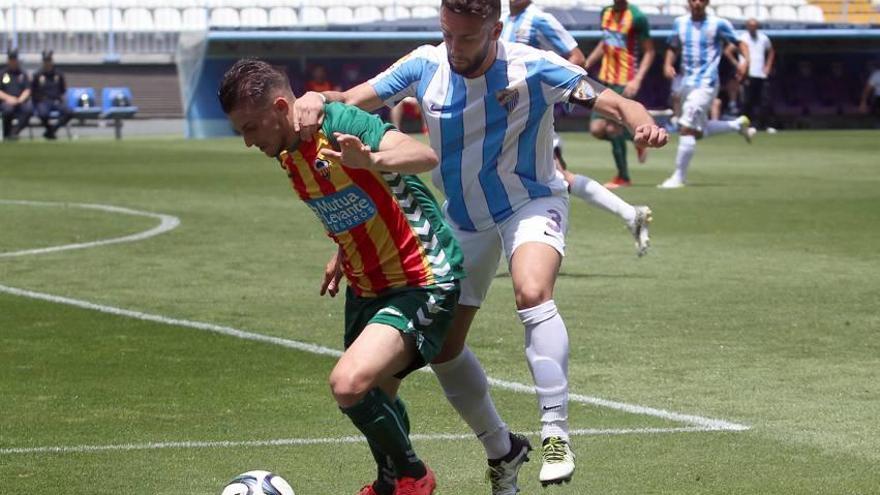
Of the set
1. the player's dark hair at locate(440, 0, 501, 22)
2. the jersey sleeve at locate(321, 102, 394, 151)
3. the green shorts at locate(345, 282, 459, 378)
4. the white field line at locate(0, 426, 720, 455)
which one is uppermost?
the player's dark hair at locate(440, 0, 501, 22)

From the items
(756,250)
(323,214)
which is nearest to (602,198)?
(756,250)

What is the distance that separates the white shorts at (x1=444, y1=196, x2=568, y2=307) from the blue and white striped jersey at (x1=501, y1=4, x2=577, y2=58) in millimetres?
8630

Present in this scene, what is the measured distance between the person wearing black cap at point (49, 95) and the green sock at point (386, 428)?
3089cm

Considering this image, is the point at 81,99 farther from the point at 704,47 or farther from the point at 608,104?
the point at 608,104

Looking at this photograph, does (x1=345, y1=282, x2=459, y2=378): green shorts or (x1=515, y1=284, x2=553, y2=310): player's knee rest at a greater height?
(x1=345, y1=282, x2=459, y2=378): green shorts

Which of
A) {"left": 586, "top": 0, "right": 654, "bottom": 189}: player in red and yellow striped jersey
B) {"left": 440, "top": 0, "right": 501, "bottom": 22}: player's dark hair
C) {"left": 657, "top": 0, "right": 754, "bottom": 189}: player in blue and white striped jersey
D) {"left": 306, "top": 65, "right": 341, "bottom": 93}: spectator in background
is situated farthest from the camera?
{"left": 306, "top": 65, "right": 341, "bottom": 93}: spectator in background

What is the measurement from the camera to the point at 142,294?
1165 centimetres

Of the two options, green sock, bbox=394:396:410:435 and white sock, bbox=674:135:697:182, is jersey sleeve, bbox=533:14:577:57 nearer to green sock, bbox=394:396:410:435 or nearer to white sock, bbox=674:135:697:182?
white sock, bbox=674:135:697:182

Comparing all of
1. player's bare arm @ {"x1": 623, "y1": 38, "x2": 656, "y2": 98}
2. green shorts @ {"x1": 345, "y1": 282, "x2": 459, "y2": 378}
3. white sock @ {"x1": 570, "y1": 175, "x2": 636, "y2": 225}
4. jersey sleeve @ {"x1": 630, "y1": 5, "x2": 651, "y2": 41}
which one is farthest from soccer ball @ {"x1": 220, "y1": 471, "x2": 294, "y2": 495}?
jersey sleeve @ {"x1": 630, "y1": 5, "x2": 651, "y2": 41}

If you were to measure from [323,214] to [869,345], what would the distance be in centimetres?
444

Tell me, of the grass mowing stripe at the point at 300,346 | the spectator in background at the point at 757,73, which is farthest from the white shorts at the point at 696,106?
the spectator in background at the point at 757,73

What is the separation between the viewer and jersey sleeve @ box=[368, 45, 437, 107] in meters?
6.70

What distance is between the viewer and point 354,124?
571 centimetres

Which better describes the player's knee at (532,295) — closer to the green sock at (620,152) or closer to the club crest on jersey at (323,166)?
the club crest on jersey at (323,166)
